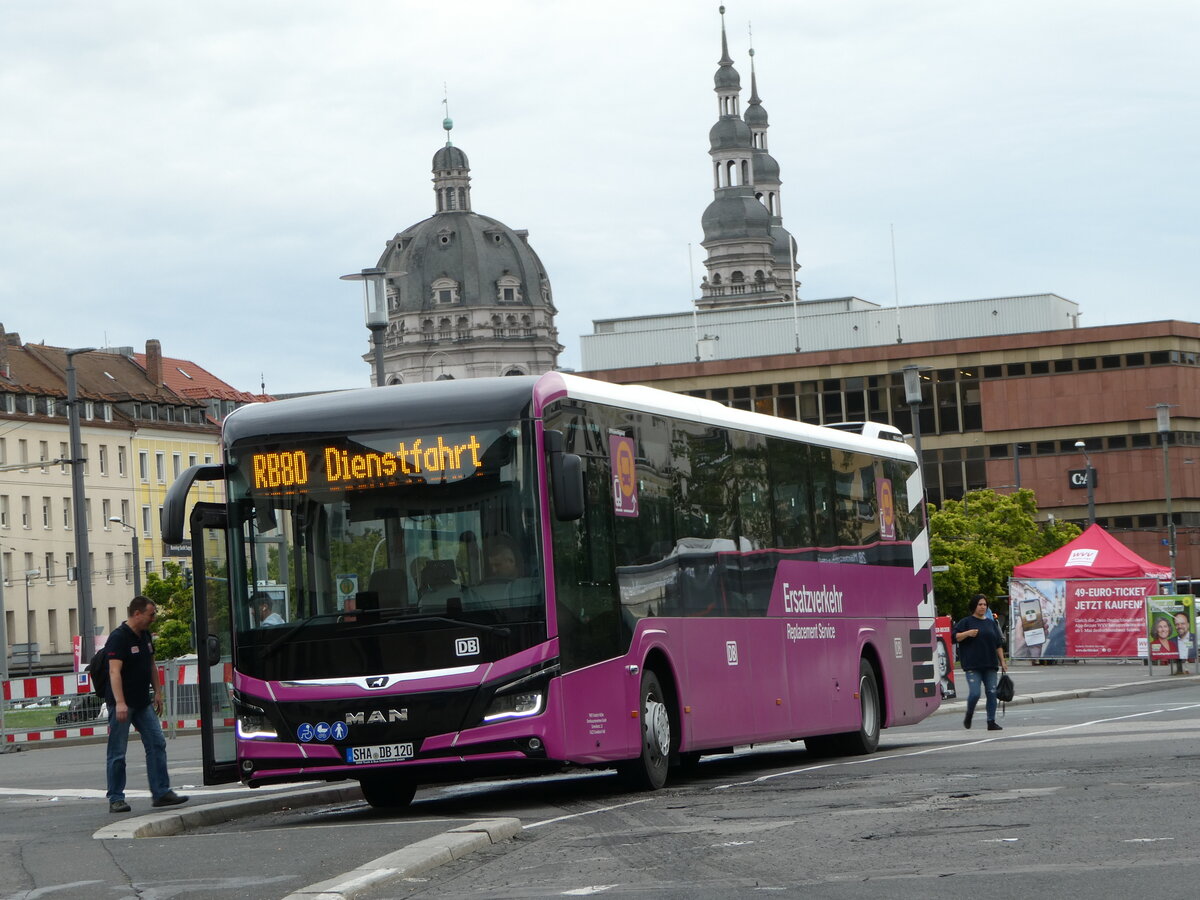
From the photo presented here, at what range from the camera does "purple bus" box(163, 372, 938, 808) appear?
Answer: 49.2ft

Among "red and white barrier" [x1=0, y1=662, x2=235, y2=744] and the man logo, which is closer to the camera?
the man logo

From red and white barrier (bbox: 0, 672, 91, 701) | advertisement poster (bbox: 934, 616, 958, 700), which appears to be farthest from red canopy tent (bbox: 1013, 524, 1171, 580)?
red and white barrier (bbox: 0, 672, 91, 701)

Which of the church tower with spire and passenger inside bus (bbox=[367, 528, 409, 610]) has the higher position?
the church tower with spire

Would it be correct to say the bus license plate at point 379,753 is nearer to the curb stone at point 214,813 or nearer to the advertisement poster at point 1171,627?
the curb stone at point 214,813

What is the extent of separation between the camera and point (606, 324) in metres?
126

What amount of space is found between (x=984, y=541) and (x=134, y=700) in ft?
185

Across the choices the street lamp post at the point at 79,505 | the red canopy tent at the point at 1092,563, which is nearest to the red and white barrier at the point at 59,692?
the street lamp post at the point at 79,505

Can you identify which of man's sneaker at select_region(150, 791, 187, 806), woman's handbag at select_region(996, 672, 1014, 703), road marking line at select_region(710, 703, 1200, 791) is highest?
woman's handbag at select_region(996, 672, 1014, 703)

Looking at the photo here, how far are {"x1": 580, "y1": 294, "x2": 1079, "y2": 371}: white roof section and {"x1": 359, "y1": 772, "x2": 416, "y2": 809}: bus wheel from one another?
91490 millimetres

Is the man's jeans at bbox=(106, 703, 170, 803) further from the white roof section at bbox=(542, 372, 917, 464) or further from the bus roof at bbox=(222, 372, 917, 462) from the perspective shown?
the white roof section at bbox=(542, 372, 917, 464)

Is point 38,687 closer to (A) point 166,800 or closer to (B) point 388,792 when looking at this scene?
(A) point 166,800

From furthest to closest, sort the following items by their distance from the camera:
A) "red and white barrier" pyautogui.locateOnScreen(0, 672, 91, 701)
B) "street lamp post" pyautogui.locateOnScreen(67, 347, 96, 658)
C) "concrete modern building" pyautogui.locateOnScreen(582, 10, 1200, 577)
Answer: "concrete modern building" pyautogui.locateOnScreen(582, 10, 1200, 577)
"street lamp post" pyautogui.locateOnScreen(67, 347, 96, 658)
"red and white barrier" pyautogui.locateOnScreen(0, 672, 91, 701)

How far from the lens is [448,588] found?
49.3 ft

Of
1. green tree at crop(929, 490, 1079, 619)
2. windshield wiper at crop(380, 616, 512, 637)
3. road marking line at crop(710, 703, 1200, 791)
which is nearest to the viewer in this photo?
windshield wiper at crop(380, 616, 512, 637)
